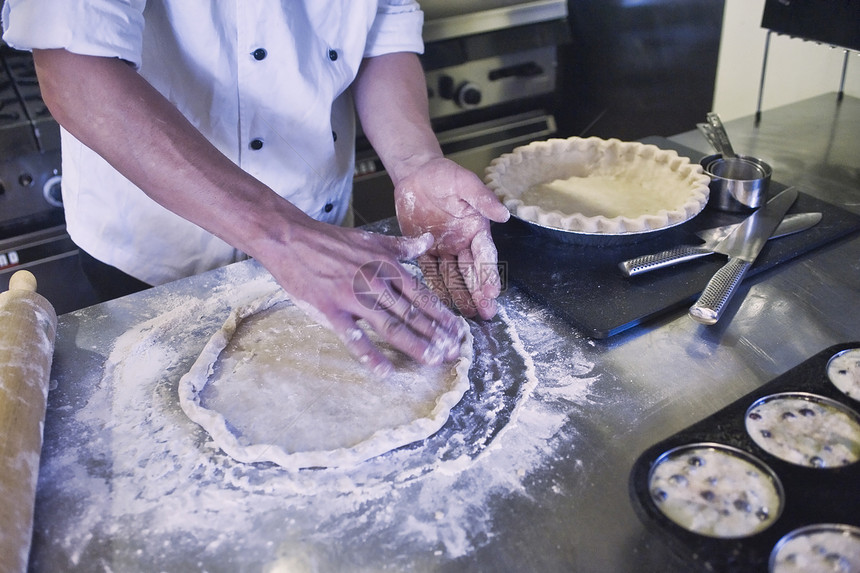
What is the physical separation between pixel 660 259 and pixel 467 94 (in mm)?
1615

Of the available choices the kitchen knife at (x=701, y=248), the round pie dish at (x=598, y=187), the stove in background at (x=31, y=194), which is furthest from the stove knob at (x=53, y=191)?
the kitchen knife at (x=701, y=248)

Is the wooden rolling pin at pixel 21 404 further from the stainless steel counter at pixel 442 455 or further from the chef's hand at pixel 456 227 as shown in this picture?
the chef's hand at pixel 456 227

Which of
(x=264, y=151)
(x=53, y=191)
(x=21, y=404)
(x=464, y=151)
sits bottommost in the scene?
(x=464, y=151)

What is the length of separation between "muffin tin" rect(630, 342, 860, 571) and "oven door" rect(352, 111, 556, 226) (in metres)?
1.81

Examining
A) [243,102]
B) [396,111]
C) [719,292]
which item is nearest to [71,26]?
[243,102]

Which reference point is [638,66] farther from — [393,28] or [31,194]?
[31,194]

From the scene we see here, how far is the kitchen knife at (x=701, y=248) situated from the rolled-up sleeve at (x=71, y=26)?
3.38 feet

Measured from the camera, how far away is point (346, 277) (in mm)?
1029

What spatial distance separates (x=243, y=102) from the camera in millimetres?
1424

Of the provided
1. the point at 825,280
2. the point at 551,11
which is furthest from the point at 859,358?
the point at 551,11

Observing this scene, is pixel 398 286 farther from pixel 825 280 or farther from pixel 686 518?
pixel 825 280

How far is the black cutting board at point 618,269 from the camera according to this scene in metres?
1.23

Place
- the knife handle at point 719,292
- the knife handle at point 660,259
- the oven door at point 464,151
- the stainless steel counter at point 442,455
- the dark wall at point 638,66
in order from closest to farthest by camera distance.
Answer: the stainless steel counter at point 442,455, the knife handle at point 719,292, the knife handle at point 660,259, the oven door at point 464,151, the dark wall at point 638,66

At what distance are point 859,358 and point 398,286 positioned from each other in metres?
0.74
